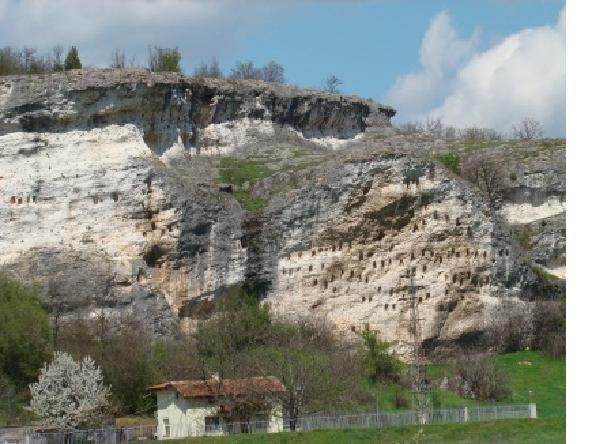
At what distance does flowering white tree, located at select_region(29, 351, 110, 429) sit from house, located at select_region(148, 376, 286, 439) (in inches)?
68.6

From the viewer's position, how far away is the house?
30.7 metres

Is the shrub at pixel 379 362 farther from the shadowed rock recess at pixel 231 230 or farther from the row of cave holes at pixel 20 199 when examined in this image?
the row of cave holes at pixel 20 199

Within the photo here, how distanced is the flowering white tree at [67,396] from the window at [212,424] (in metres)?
2.80

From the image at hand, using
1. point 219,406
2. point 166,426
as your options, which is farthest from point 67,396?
point 219,406

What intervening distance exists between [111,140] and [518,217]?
59.4ft

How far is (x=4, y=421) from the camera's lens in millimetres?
31844

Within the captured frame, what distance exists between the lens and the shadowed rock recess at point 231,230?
41.1m

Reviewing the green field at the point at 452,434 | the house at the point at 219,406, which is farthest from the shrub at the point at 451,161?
the house at the point at 219,406

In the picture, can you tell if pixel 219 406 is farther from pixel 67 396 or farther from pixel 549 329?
pixel 549 329

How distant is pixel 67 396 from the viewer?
100 ft

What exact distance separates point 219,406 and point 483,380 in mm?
8753
